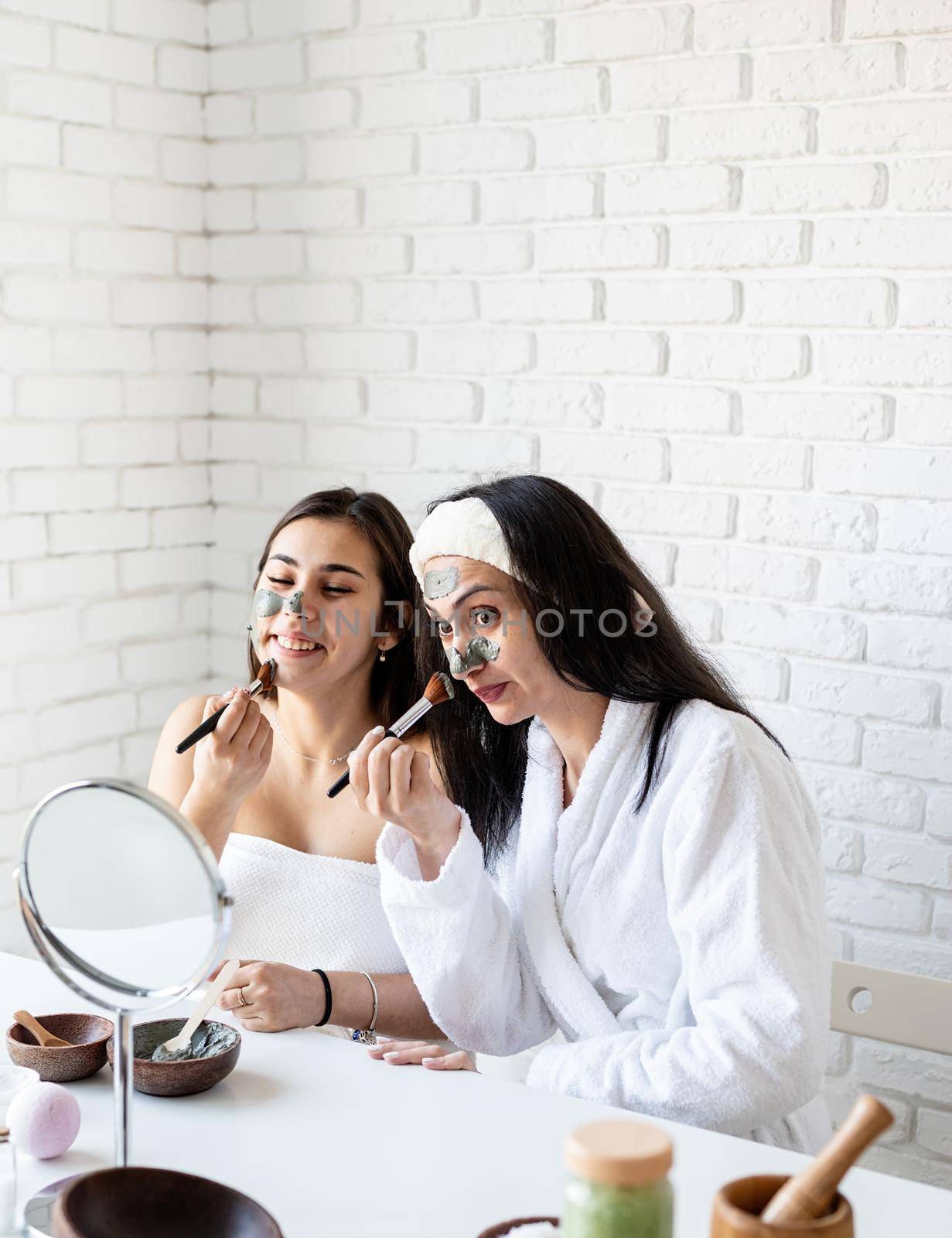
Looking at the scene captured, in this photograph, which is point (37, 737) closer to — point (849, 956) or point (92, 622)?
point (92, 622)

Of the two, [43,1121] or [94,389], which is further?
[94,389]

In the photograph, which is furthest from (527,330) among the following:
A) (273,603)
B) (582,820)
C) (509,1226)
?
(509,1226)

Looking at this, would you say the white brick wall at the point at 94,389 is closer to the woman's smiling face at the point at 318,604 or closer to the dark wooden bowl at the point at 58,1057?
the woman's smiling face at the point at 318,604

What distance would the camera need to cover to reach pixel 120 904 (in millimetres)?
990

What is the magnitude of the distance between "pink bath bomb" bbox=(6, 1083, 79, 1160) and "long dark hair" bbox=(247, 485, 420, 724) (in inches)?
32.3

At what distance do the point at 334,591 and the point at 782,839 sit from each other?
0.68m

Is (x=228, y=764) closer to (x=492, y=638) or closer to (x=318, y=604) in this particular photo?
(x=318, y=604)

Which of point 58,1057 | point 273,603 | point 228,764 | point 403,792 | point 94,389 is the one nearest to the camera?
point 58,1057

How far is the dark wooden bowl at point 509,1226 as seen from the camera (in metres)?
0.93

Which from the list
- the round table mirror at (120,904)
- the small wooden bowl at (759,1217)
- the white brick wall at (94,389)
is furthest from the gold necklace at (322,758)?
the small wooden bowl at (759,1217)

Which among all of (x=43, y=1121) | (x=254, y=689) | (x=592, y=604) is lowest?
(x=43, y=1121)

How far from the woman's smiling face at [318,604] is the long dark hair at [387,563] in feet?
0.04

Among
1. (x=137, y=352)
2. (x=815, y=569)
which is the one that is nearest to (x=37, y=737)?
(x=137, y=352)

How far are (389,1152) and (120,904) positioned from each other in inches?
12.1
